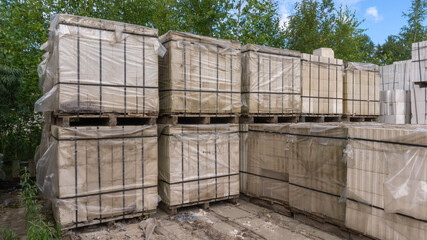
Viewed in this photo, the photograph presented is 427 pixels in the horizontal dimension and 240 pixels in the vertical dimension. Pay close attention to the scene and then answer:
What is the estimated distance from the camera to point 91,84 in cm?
452

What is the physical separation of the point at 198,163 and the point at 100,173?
1775 millimetres

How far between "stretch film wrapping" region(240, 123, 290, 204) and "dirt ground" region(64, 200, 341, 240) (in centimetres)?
48

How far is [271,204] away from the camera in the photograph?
5.79m

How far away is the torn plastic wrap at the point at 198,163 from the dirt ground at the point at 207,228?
0.36 m

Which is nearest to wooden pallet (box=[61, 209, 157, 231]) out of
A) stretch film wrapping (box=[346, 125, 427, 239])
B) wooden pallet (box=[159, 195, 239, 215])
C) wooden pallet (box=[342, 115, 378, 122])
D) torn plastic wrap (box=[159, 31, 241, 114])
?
wooden pallet (box=[159, 195, 239, 215])

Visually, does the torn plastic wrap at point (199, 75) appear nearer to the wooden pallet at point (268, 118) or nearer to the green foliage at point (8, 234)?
the wooden pallet at point (268, 118)

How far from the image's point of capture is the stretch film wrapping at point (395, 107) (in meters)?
8.43

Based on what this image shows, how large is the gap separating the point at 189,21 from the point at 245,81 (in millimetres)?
8858

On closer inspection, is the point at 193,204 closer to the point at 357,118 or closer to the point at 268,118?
the point at 268,118

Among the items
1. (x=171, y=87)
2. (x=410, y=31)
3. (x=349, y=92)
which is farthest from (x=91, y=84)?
(x=410, y=31)

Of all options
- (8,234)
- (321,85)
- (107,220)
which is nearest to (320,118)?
(321,85)

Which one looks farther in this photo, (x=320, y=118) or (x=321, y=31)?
(x=321, y=31)

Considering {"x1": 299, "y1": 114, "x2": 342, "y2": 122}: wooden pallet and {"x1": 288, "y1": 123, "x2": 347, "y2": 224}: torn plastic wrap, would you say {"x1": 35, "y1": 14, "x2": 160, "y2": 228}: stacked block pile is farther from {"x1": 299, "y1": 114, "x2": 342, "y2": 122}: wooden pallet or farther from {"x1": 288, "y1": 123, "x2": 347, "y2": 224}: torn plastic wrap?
{"x1": 299, "y1": 114, "x2": 342, "y2": 122}: wooden pallet

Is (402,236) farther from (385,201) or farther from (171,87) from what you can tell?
(171,87)
